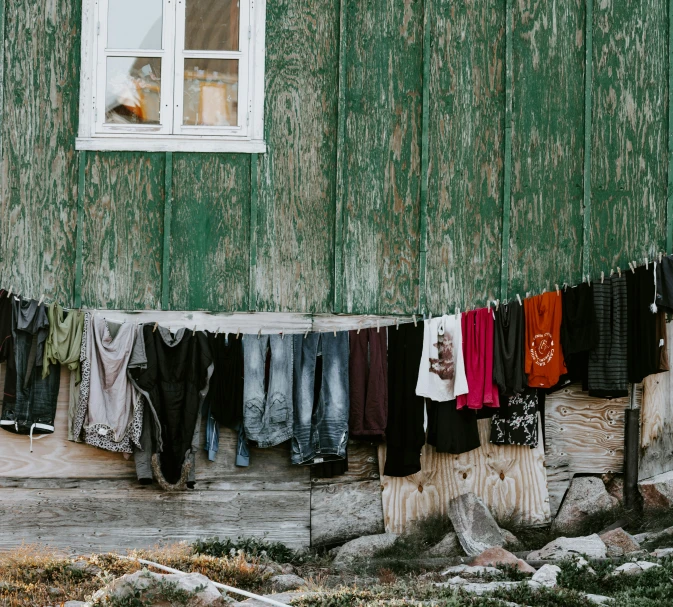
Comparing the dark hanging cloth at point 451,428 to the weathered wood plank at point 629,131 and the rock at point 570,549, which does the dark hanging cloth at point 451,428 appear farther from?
the weathered wood plank at point 629,131

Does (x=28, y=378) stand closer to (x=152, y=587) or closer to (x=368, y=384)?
(x=152, y=587)

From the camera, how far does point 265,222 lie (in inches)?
406

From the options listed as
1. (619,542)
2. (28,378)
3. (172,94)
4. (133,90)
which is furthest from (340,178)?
(619,542)

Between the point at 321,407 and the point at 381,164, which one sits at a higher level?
the point at 381,164

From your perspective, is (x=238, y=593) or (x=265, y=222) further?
(x=265, y=222)

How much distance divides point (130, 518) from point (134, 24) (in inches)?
168

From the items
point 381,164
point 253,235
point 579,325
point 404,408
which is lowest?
point 404,408

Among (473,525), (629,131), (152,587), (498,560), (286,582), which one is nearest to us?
(152,587)

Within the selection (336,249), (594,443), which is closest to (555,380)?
(594,443)

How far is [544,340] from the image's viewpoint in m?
10.0

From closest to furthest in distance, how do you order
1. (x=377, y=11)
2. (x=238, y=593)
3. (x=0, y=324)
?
1. (x=238, y=593)
2. (x=0, y=324)
3. (x=377, y=11)

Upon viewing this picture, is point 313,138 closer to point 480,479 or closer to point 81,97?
point 81,97

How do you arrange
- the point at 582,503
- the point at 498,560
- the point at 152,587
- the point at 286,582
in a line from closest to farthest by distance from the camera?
the point at 152,587, the point at 286,582, the point at 498,560, the point at 582,503

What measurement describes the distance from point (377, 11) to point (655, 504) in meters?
4.93
